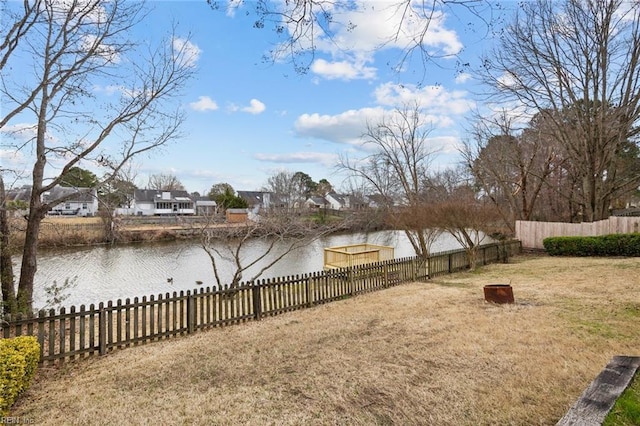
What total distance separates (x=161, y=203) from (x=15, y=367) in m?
49.3

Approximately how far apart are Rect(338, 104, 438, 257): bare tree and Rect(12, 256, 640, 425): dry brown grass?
12.0 metres

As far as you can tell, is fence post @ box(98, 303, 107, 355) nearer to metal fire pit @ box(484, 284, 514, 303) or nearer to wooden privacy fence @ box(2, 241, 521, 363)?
wooden privacy fence @ box(2, 241, 521, 363)

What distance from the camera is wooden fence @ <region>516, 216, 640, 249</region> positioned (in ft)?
47.0

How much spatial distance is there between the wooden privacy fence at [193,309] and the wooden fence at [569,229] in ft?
23.4

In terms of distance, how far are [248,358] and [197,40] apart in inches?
268

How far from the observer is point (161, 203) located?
4884 cm

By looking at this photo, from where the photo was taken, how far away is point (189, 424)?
9.70 feet

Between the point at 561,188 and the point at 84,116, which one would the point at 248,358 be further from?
the point at 561,188

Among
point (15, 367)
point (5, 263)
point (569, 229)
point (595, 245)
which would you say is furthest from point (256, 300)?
point (569, 229)

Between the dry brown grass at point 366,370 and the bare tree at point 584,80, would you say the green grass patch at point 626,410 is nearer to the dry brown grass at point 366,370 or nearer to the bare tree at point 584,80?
the dry brown grass at point 366,370

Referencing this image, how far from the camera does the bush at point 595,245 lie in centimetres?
1298

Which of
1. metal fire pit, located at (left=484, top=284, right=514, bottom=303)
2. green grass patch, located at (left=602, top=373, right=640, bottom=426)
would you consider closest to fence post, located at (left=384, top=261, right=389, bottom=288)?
metal fire pit, located at (left=484, top=284, right=514, bottom=303)

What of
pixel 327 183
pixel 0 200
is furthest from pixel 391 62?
pixel 327 183

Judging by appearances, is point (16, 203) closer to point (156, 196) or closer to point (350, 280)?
point (350, 280)
